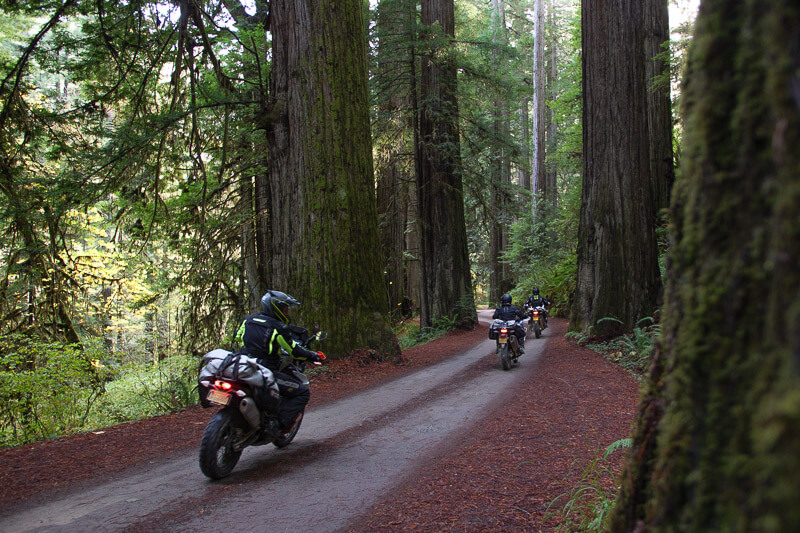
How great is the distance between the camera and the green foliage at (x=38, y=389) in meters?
7.64

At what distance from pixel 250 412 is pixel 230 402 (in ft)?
0.77

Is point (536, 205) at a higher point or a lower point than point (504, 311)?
higher

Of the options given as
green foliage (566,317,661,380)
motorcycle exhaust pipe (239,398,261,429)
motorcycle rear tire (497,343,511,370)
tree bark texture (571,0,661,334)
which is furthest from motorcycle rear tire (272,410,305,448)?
tree bark texture (571,0,661,334)

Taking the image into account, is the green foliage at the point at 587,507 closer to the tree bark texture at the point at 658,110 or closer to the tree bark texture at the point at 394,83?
the tree bark texture at the point at 658,110

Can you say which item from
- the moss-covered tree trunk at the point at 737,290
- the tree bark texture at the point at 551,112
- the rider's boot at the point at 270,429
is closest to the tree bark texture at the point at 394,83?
the rider's boot at the point at 270,429

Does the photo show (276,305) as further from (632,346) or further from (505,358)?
(632,346)

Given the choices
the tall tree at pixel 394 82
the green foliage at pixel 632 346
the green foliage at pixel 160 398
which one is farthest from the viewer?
the tall tree at pixel 394 82

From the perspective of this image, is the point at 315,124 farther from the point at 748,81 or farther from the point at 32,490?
the point at 748,81

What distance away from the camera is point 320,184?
11.0m

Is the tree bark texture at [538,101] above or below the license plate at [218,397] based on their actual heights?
above

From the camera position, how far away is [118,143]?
965 cm

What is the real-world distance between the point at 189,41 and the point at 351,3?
387cm

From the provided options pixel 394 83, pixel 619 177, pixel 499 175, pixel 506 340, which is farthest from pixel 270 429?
pixel 499 175

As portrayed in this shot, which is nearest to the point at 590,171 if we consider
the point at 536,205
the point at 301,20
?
the point at 301,20
